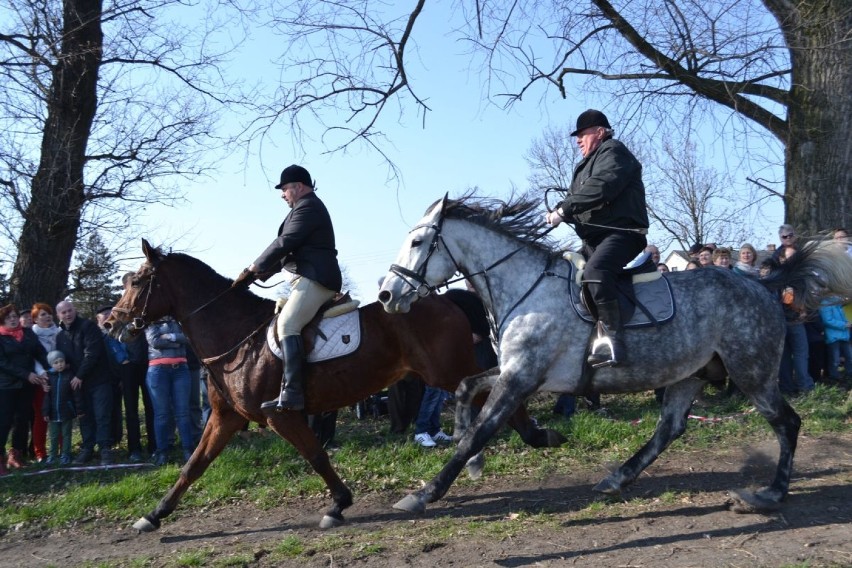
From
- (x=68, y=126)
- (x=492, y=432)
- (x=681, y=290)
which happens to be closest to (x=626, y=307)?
(x=681, y=290)

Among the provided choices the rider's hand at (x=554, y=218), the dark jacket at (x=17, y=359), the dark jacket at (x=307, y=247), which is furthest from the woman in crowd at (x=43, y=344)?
the rider's hand at (x=554, y=218)

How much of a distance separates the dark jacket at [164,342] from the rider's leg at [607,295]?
590cm

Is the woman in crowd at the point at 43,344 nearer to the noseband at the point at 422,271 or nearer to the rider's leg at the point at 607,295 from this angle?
the noseband at the point at 422,271

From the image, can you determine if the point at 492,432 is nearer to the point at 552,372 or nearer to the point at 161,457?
the point at 552,372

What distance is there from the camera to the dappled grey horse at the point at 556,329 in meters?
6.00

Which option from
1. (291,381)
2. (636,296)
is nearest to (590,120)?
(636,296)

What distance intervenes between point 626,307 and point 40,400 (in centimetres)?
868

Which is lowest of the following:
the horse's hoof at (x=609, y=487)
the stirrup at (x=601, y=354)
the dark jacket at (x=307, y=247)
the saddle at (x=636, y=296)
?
the horse's hoof at (x=609, y=487)

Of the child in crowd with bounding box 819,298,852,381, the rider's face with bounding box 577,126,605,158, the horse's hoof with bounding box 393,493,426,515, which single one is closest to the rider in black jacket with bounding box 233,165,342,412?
the horse's hoof with bounding box 393,493,426,515

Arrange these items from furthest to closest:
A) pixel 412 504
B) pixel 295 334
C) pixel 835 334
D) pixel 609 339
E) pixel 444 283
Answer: pixel 835 334, pixel 295 334, pixel 444 283, pixel 609 339, pixel 412 504

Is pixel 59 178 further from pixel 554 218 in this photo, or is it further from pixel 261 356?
pixel 554 218

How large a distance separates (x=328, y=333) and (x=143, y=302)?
193 cm

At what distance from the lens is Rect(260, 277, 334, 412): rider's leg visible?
269 inches

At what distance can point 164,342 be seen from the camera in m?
9.76
